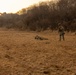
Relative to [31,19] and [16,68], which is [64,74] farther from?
[31,19]

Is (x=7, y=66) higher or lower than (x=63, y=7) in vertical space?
lower

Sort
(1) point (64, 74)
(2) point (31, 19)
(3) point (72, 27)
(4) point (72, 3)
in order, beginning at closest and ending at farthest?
(1) point (64, 74) → (3) point (72, 27) → (4) point (72, 3) → (2) point (31, 19)

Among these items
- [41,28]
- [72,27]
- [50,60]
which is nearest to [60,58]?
[50,60]

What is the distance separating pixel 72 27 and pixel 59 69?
105ft

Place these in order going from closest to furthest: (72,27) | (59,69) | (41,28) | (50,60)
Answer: (59,69) < (50,60) < (72,27) < (41,28)

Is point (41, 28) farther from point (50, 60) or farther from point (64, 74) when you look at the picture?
point (64, 74)

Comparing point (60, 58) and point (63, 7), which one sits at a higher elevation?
point (63, 7)

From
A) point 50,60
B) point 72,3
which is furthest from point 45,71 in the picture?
point 72,3

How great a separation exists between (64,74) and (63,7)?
45.6 metres

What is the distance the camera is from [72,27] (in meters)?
43.0

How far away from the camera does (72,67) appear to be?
38.8 feet

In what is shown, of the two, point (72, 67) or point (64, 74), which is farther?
point (72, 67)

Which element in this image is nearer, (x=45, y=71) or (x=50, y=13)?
(x=45, y=71)

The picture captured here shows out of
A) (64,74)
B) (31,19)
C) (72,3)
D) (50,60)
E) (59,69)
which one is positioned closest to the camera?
(64,74)
